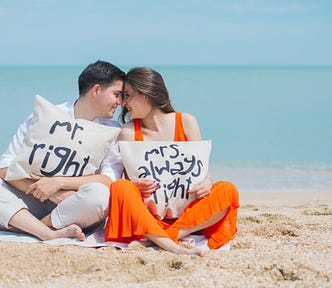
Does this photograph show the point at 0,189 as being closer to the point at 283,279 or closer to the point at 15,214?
the point at 15,214

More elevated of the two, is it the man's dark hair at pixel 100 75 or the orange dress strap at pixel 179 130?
the man's dark hair at pixel 100 75

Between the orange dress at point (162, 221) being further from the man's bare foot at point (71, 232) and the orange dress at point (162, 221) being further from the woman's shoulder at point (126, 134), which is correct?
the man's bare foot at point (71, 232)

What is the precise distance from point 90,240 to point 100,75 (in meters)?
0.93

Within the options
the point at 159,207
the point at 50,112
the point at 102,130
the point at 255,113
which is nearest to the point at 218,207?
the point at 159,207

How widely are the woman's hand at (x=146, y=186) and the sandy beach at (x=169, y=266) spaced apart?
0.32 meters

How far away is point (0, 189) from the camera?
3707 millimetres

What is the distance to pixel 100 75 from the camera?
3.75m

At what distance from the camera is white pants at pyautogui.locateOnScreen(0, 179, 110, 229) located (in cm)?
353

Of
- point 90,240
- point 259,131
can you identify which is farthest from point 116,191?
point 259,131

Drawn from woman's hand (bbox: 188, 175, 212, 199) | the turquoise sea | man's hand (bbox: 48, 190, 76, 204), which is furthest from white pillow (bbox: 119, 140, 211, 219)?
the turquoise sea

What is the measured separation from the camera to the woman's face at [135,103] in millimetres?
3771

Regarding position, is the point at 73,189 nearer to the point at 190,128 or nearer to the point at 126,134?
the point at 126,134

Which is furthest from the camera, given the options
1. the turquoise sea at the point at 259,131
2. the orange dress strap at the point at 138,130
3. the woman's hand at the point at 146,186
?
the turquoise sea at the point at 259,131

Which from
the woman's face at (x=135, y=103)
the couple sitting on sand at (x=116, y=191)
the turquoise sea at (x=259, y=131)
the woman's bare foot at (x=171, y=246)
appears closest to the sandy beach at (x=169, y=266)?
the woman's bare foot at (x=171, y=246)
